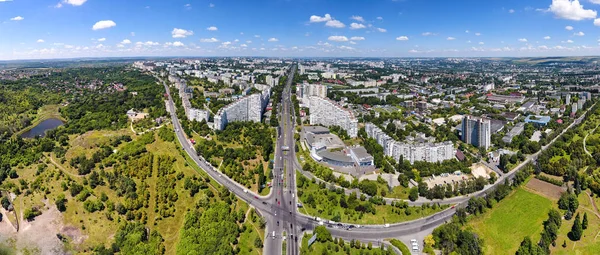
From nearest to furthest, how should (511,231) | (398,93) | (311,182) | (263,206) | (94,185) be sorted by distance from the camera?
1. (511,231)
2. (263,206)
3. (94,185)
4. (311,182)
5. (398,93)

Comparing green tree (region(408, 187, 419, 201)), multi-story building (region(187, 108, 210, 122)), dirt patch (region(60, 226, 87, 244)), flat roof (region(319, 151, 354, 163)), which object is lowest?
dirt patch (region(60, 226, 87, 244))

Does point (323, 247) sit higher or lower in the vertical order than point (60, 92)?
lower

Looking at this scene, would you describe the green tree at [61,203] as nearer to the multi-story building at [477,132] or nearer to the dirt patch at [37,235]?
the dirt patch at [37,235]

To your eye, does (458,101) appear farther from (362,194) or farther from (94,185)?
(94,185)

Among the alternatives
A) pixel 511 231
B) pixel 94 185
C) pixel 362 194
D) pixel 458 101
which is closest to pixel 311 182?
pixel 362 194

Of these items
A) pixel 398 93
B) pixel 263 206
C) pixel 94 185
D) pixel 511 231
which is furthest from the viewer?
pixel 398 93

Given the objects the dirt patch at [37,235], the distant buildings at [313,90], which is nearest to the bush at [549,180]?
the dirt patch at [37,235]

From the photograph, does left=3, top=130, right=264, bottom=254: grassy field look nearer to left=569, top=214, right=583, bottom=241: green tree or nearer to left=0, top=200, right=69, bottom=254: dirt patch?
left=0, top=200, right=69, bottom=254: dirt patch

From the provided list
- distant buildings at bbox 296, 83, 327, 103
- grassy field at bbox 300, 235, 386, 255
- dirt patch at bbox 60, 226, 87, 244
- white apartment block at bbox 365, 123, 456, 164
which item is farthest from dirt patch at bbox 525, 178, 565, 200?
distant buildings at bbox 296, 83, 327, 103
